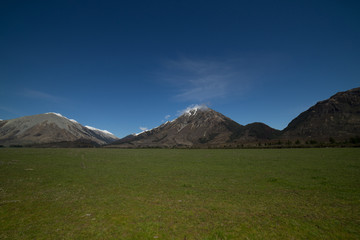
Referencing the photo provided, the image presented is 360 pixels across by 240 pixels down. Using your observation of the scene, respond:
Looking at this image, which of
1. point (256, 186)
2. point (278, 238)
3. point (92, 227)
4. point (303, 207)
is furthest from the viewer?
point (256, 186)

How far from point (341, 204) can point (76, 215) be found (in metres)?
17.5

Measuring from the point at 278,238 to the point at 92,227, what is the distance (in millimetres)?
9035

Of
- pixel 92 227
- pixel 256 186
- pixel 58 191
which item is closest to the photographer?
pixel 92 227

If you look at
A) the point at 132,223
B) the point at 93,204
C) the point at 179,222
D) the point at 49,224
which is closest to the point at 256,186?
the point at 179,222

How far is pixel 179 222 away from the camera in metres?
9.75

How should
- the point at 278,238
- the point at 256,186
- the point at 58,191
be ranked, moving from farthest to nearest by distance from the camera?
the point at 256,186, the point at 58,191, the point at 278,238

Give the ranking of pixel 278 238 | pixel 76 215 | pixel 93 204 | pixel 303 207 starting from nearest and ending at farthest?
pixel 278 238 → pixel 76 215 → pixel 303 207 → pixel 93 204

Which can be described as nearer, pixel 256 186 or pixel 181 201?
pixel 181 201

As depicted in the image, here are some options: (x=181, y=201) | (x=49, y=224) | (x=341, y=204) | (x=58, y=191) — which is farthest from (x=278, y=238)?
(x=58, y=191)

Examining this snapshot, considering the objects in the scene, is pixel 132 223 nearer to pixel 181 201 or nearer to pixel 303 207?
pixel 181 201

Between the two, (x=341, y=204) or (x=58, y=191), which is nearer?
(x=341, y=204)

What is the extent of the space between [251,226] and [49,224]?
35.1ft

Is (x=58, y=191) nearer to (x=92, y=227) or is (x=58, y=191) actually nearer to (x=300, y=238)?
(x=92, y=227)

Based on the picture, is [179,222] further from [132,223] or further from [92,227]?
[92,227]
